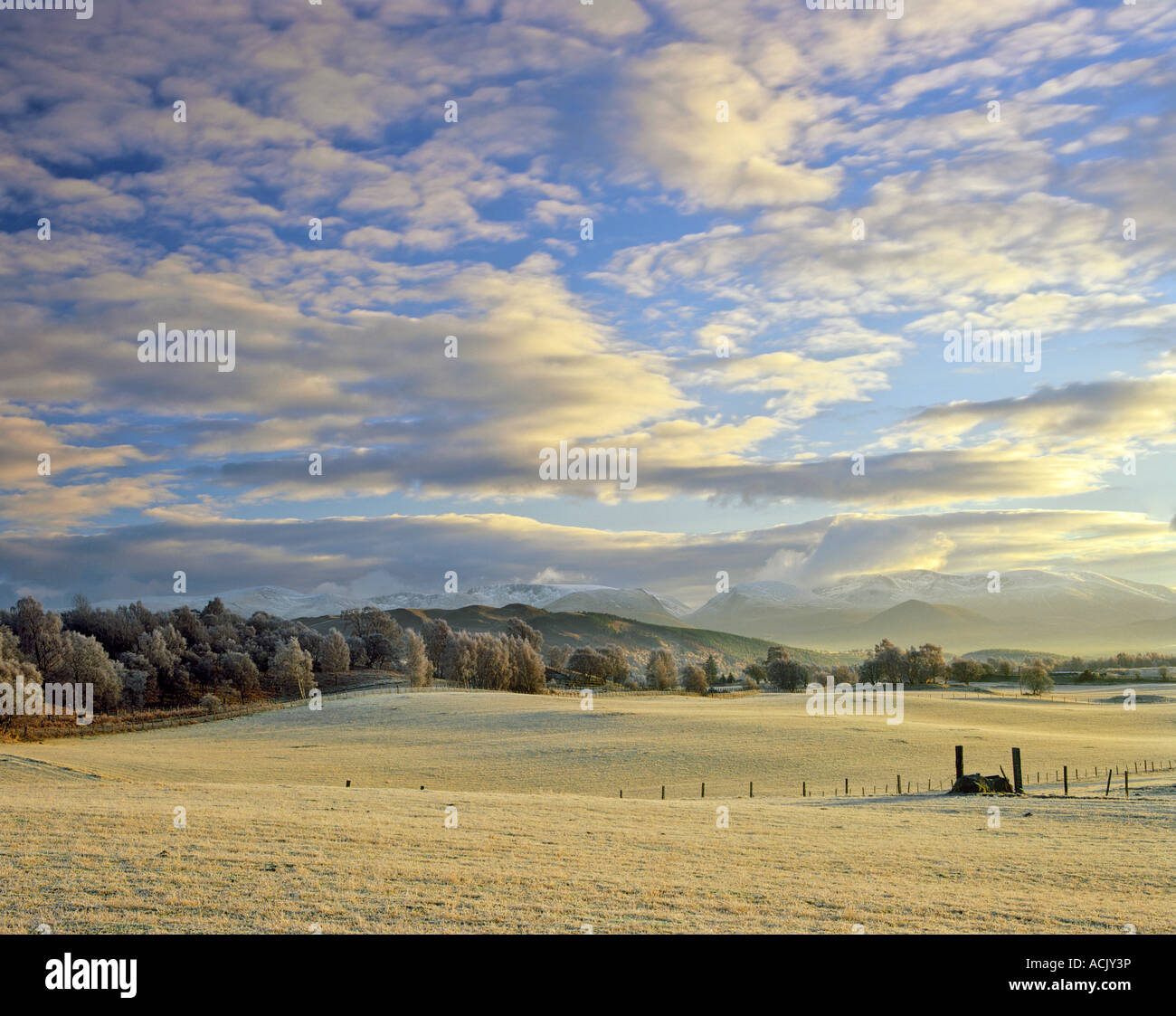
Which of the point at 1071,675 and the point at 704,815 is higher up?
the point at 704,815

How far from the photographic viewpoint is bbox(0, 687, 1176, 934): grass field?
1633cm

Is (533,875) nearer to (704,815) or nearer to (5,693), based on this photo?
(704,815)

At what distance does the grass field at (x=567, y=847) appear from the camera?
16.3m

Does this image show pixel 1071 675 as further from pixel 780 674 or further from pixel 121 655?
pixel 121 655

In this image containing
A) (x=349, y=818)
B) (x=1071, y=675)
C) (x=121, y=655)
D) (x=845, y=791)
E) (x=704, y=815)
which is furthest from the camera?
(x=1071, y=675)

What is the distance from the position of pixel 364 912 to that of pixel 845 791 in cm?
4079

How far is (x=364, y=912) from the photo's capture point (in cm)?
1581

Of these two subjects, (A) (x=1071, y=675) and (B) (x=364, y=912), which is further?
(A) (x=1071, y=675)

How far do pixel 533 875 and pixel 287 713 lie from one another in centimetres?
8766

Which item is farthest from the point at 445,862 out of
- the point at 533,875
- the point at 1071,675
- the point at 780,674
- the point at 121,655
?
the point at 1071,675

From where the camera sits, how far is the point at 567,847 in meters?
24.9
